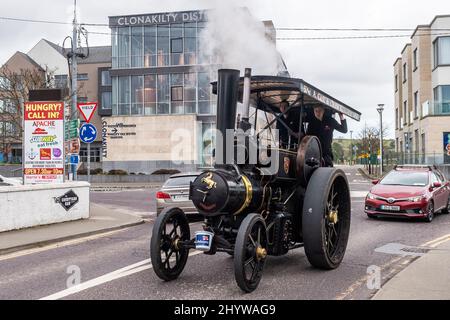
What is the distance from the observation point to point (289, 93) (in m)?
7.20

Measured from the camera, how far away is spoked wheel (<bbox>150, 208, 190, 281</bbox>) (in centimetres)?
583

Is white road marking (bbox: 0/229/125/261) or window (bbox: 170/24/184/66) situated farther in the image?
window (bbox: 170/24/184/66)

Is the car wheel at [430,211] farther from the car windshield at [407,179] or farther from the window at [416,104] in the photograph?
the window at [416,104]

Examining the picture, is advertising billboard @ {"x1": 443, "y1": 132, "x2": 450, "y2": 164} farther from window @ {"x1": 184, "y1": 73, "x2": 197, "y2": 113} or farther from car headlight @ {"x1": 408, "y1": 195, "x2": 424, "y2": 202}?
car headlight @ {"x1": 408, "y1": 195, "x2": 424, "y2": 202}

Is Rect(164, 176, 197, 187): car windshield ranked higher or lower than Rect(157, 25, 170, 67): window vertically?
lower

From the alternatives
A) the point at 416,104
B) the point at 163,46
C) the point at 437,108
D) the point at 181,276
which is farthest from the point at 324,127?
the point at 416,104

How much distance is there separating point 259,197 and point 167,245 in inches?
50.1

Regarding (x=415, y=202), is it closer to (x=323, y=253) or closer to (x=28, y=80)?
(x=323, y=253)

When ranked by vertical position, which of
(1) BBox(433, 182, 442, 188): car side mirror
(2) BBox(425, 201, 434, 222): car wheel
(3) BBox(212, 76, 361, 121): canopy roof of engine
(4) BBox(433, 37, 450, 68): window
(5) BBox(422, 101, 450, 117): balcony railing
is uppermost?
(4) BBox(433, 37, 450, 68): window

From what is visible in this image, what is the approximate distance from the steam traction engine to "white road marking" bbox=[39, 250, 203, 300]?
592 millimetres

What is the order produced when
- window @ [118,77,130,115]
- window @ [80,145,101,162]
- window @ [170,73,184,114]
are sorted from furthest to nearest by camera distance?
window @ [80,145,101,162] < window @ [118,77,130,115] < window @ [170,73,184,114]

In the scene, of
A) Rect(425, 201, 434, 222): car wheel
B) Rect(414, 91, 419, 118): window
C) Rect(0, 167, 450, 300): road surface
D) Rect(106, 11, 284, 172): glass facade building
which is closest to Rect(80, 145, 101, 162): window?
Rect(106, 11, 284, 172): glass facade building

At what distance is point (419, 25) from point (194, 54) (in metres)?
17.8
